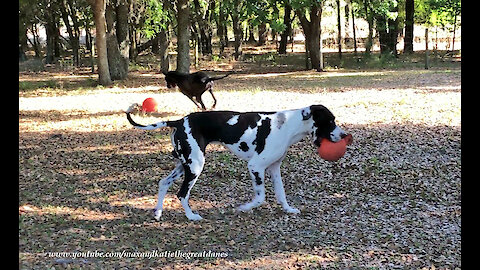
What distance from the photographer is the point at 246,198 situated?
7285 millimetres

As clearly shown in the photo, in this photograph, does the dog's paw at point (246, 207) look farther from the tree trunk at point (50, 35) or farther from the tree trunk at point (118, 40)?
the tree trunk at point (50, 35)

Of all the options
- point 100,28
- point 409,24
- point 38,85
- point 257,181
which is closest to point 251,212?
point 257,181

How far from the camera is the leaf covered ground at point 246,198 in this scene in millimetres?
5434

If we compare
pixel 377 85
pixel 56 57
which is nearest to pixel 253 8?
pixel 377 85

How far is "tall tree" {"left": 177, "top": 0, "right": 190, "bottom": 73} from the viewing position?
22030mm

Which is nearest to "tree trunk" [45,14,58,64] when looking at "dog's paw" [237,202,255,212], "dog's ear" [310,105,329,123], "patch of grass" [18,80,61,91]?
"patch of grass" [18,80,61,91]

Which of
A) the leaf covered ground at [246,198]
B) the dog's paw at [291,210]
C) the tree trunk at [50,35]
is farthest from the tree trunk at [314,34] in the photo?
the dog's paw at [291,210]

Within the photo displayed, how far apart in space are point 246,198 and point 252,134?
1.44m

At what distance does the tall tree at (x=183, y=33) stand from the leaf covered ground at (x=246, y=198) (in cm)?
908

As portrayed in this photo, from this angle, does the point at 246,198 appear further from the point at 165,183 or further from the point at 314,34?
the point at 314,34

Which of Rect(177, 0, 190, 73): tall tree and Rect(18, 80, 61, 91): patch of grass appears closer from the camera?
Rect(18, 80, 61, 91): patch of grass

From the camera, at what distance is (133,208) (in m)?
6.80

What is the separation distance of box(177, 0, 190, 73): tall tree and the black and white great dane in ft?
54.7

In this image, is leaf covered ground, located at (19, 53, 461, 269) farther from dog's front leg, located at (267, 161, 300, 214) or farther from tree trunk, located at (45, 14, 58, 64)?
tree trunk, located at (45, 14, 58, 64)
